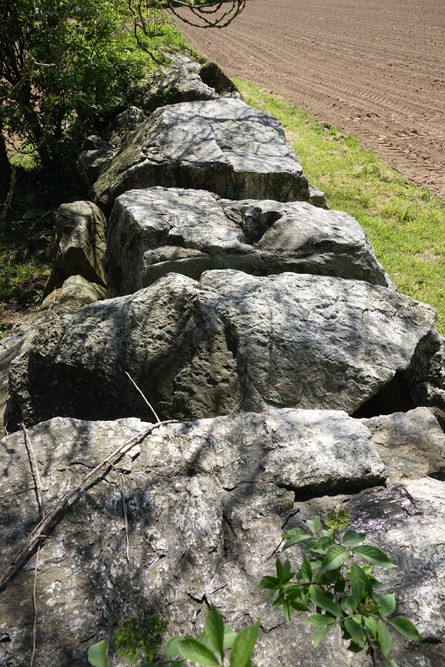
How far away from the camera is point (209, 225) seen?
3.85 metres

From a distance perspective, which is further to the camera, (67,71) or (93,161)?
(67,71)

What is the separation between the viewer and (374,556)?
47.3 inches

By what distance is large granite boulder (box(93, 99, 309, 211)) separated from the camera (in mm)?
4848

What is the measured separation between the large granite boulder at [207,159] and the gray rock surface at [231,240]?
69cm

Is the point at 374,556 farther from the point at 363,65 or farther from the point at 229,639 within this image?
Result: the point at 363,65

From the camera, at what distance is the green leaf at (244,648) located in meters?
0.83

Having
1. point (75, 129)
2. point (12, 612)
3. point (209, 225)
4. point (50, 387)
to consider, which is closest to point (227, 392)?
point (50, 387)

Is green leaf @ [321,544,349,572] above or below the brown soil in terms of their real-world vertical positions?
above

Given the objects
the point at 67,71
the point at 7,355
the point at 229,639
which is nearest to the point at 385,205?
the point at 67,71

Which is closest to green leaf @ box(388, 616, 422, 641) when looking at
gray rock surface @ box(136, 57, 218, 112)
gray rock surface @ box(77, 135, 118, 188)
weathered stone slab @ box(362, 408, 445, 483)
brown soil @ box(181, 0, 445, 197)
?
weathered stone slab @ box(362, 408, 445, 483)

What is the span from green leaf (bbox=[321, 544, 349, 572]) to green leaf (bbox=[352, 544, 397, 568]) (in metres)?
0.03

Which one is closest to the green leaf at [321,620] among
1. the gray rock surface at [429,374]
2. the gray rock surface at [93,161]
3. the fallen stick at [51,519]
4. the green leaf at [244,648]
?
the green leaf at [244,648]

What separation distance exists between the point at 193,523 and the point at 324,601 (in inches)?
29.9

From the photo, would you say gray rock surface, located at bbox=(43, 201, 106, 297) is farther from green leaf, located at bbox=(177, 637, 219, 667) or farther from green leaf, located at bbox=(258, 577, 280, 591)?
green leaf, located at bbox=(177, 637, 219, 667)
